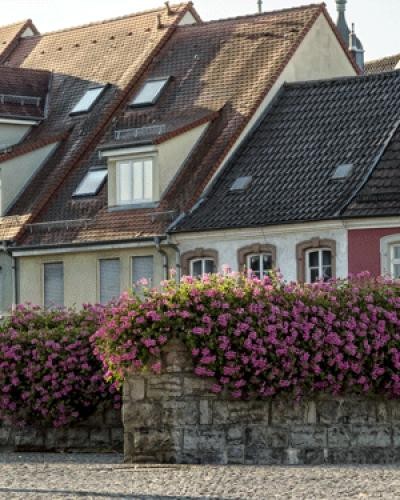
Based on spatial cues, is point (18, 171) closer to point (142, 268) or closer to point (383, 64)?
point (142, 268)

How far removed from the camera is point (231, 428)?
25609 millimetres

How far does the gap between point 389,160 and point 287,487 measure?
75.1 feet

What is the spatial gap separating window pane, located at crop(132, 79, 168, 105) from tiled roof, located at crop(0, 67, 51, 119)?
13.1 feet

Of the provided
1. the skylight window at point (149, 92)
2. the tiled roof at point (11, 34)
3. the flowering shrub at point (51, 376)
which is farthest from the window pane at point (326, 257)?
the tiled roof at point (11, 34)

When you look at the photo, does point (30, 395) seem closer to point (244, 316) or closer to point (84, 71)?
point (244, 316)

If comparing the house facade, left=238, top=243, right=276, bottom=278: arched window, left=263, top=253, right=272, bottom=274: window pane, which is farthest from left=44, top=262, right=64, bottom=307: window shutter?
left=263, top=253, right=272, bottom=274: window pane

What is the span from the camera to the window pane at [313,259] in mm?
43969

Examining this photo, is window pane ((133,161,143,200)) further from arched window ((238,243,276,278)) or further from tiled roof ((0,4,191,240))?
arched window ((238,243,276,278))

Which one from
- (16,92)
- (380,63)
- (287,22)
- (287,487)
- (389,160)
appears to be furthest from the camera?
(380,63)

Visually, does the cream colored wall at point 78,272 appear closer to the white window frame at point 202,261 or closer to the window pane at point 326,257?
the white window frame at point 202,261

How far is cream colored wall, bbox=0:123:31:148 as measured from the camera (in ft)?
179

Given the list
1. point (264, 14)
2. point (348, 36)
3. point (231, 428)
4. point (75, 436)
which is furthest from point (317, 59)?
point (348, 36)

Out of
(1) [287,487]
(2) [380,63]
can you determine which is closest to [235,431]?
(1) [287,487]

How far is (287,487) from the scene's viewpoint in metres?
21.2
